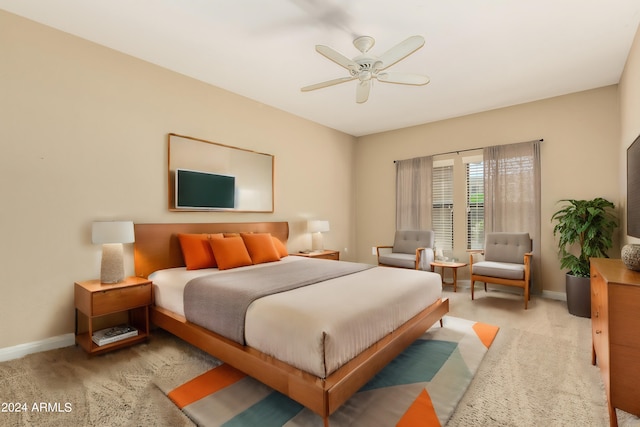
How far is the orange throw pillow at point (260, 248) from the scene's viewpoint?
3.81 m

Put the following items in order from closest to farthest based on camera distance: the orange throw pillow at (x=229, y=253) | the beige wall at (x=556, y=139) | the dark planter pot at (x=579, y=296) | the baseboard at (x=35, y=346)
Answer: the baseboard at (x=35, y=346)
the orange throw pillow at (x=229, y=253)
the dark planter pot at (x=579, y=296)
the beige wall at (x=556, y=139)

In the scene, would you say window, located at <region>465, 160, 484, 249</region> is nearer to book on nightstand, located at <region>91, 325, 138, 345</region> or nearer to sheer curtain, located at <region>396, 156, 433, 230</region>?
sheer curtain, located at <region>396, 156, 433, 230</region>

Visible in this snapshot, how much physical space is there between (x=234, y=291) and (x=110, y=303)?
129 centimetres

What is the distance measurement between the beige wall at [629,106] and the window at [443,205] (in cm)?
220

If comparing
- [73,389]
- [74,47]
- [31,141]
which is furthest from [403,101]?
[73,389]

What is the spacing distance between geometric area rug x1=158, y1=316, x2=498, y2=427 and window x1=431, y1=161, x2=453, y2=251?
3.03 m

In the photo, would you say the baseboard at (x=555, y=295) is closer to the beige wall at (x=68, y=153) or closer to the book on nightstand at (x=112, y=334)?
the beige wall at (x=68, y=153)

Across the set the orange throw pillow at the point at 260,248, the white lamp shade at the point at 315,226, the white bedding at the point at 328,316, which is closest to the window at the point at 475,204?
the white lamp shade at the point at 315,226

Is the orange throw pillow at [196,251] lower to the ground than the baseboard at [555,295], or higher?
higher

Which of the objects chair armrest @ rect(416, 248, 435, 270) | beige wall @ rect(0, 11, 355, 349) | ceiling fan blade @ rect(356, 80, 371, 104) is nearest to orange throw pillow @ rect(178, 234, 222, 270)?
beige wall @ rect(0, 11, 355, 349)

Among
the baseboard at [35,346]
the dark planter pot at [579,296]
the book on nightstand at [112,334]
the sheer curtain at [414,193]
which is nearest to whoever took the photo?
the baseboard at [35,346]

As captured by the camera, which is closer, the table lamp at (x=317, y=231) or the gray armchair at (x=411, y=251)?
the gray armchair at (x=411, y=251)

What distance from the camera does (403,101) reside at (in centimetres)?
454

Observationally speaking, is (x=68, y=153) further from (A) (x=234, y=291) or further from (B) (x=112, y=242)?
(A) (x=234, y=291)
